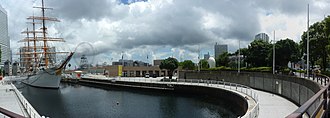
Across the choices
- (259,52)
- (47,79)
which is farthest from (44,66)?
(259,52)

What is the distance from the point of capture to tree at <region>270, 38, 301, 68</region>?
52.2 metres

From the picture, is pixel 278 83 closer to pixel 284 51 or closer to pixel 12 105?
pixel 284 51

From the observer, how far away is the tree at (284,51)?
5225 cm

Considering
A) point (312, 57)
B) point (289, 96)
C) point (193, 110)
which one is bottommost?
point (193, 110)

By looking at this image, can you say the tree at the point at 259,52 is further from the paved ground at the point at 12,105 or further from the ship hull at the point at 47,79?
the paved ground at the point at 12,105

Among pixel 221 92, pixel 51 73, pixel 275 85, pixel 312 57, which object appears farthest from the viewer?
pixel 51 73

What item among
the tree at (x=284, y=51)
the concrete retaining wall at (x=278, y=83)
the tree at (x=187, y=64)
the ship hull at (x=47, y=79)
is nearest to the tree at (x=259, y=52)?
the tree at (x=284, y=51)

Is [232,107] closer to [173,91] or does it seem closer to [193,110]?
[193,110]

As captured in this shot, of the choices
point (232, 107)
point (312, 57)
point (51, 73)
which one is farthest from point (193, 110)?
point (51, 73)

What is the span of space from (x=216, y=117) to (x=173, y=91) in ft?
74.4

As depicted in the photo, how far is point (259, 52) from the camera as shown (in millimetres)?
58469

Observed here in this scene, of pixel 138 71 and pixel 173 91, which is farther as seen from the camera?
pixel 138 71

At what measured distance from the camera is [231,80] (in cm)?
4806

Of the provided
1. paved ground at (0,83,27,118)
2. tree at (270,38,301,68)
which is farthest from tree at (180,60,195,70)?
paved ground at (0,83,27,118)
